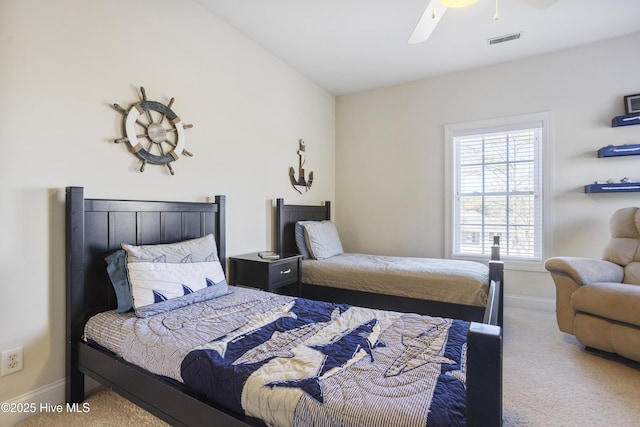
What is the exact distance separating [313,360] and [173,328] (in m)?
0.76

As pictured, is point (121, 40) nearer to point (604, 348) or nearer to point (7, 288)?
point (7, 288)

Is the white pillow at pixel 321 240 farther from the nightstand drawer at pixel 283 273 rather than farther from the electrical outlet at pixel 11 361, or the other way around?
the electrical outlet at pixel 11 361

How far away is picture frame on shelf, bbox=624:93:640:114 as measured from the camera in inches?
117

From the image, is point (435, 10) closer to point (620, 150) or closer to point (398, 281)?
point (398, 281)

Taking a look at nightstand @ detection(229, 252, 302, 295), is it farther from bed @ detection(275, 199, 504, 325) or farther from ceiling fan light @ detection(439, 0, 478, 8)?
ceiling fan light @ detection(439, 0, 478, 8)

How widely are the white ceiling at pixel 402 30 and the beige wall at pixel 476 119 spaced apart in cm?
22

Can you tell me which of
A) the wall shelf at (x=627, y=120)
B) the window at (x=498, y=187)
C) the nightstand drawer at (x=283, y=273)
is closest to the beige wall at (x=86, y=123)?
the nightstand drawer at (x=283, y=273)

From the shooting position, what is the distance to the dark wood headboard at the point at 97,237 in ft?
5.67

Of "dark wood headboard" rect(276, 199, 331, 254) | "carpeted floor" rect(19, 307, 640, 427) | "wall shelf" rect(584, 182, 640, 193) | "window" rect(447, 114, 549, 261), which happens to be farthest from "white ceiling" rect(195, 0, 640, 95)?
"carpeted floor" rect(19, 307, 640, 427)

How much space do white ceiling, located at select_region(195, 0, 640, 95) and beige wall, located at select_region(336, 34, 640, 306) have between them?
215mm

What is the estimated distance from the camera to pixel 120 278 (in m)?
1.76

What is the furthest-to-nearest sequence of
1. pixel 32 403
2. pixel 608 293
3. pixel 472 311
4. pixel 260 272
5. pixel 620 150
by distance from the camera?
pixel 620 150 < pixel 260 272 < pixel 472 311 < pixel 608 293 < pixel 32 403

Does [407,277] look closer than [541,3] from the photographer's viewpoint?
No

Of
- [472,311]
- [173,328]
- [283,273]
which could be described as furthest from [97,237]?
[472,311]
